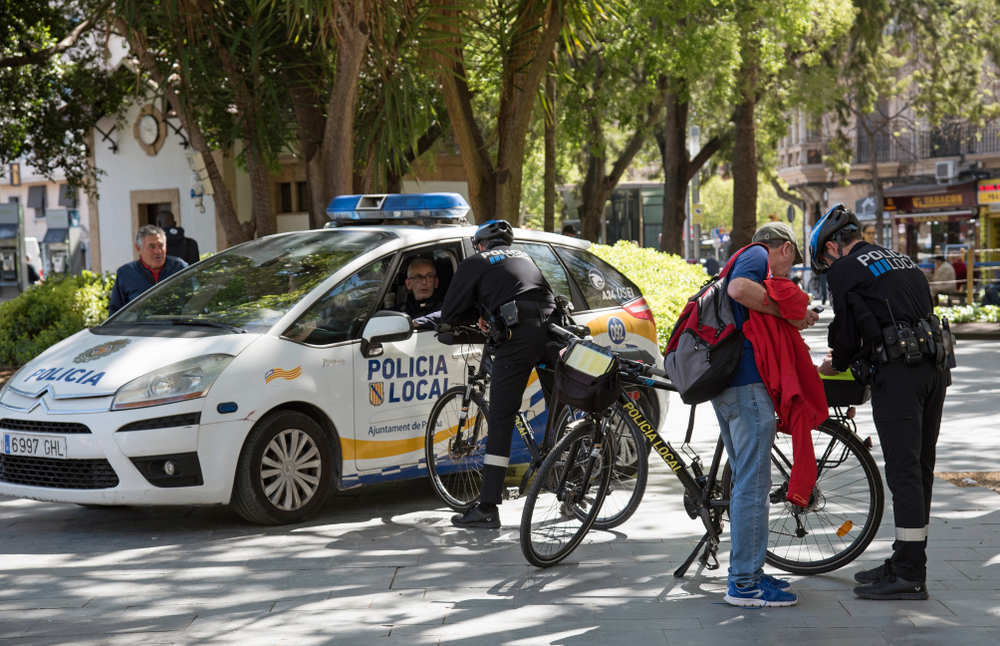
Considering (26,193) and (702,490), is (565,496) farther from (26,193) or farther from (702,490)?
(26,193)

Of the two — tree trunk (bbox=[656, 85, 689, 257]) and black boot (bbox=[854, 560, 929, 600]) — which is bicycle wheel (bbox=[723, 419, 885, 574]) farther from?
tree trunk (bbox=[656, 85, 689, 257])

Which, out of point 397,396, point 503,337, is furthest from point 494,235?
point 397,396

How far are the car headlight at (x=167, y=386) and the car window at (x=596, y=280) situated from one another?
262cm

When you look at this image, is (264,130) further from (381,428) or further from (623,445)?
(623,445)

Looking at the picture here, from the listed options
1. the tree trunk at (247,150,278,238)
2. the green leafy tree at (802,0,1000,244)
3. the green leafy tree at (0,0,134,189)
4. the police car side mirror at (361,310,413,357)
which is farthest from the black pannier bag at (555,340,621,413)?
the green leafy tree at (802,0,1000,244)

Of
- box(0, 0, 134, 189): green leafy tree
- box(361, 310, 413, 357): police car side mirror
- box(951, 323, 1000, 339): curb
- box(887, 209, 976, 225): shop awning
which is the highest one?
box(0, 0, 134, 189): green leafy tree

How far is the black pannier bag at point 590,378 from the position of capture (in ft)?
19.7

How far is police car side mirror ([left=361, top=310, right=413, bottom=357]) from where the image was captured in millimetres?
7004

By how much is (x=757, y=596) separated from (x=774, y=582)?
0.43 ft

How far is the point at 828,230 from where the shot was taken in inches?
220

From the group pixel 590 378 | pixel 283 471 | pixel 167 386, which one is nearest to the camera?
pixel 590 378

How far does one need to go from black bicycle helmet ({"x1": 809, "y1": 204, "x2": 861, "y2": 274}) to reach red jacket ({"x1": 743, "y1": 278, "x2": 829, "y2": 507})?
1.03 ft

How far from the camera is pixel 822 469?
5.77 m

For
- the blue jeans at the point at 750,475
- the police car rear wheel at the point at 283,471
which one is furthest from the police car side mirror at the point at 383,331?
the blue jeans at the point at 750,475
